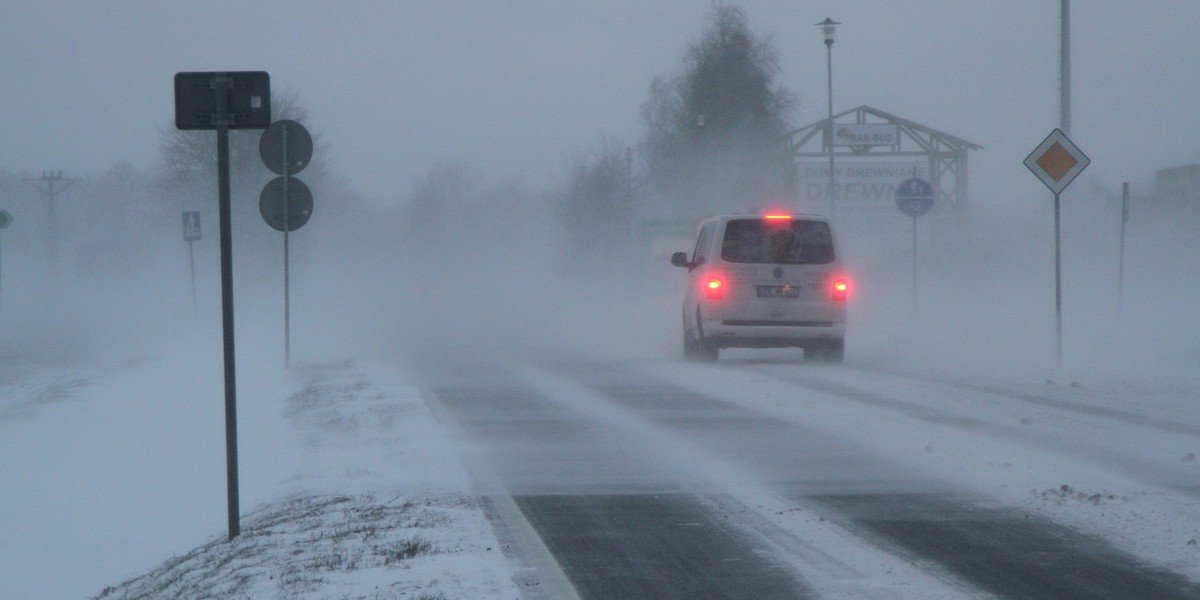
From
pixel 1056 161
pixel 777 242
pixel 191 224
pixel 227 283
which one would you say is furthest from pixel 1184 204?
pixel 227 283

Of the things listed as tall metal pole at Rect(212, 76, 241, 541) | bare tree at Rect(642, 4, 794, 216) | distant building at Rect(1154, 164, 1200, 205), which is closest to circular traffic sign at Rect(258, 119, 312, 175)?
tall metal pole at Rect(212, 76, 241, 541)

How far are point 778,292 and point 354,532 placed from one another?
466 inches

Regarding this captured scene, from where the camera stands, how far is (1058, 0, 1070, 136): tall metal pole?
2136cm

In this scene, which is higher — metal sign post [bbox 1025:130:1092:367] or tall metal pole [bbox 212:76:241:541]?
metal sign post [bbox 1025:130:1092:367]

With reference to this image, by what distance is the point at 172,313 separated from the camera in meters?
47.0

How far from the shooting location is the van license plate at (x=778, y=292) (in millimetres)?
18234

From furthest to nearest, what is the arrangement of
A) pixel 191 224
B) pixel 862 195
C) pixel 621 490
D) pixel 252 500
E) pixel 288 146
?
pixel 862 195 → pixel 191 224 → pixel 288 146 → pixel 252 500 → pixel 621 490

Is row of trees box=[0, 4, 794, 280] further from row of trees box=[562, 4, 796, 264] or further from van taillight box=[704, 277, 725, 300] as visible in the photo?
van taillight box=[704, 277, 725, 300]

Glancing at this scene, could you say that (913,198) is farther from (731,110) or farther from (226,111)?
(731,110)

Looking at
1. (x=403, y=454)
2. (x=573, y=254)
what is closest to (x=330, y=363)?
(x=403, y=454)

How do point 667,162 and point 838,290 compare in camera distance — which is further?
point 667,162

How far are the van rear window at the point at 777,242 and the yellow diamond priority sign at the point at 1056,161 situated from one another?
273 cm

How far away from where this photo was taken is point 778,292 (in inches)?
719

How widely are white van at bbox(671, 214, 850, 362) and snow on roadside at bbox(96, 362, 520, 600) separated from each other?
7.56m
